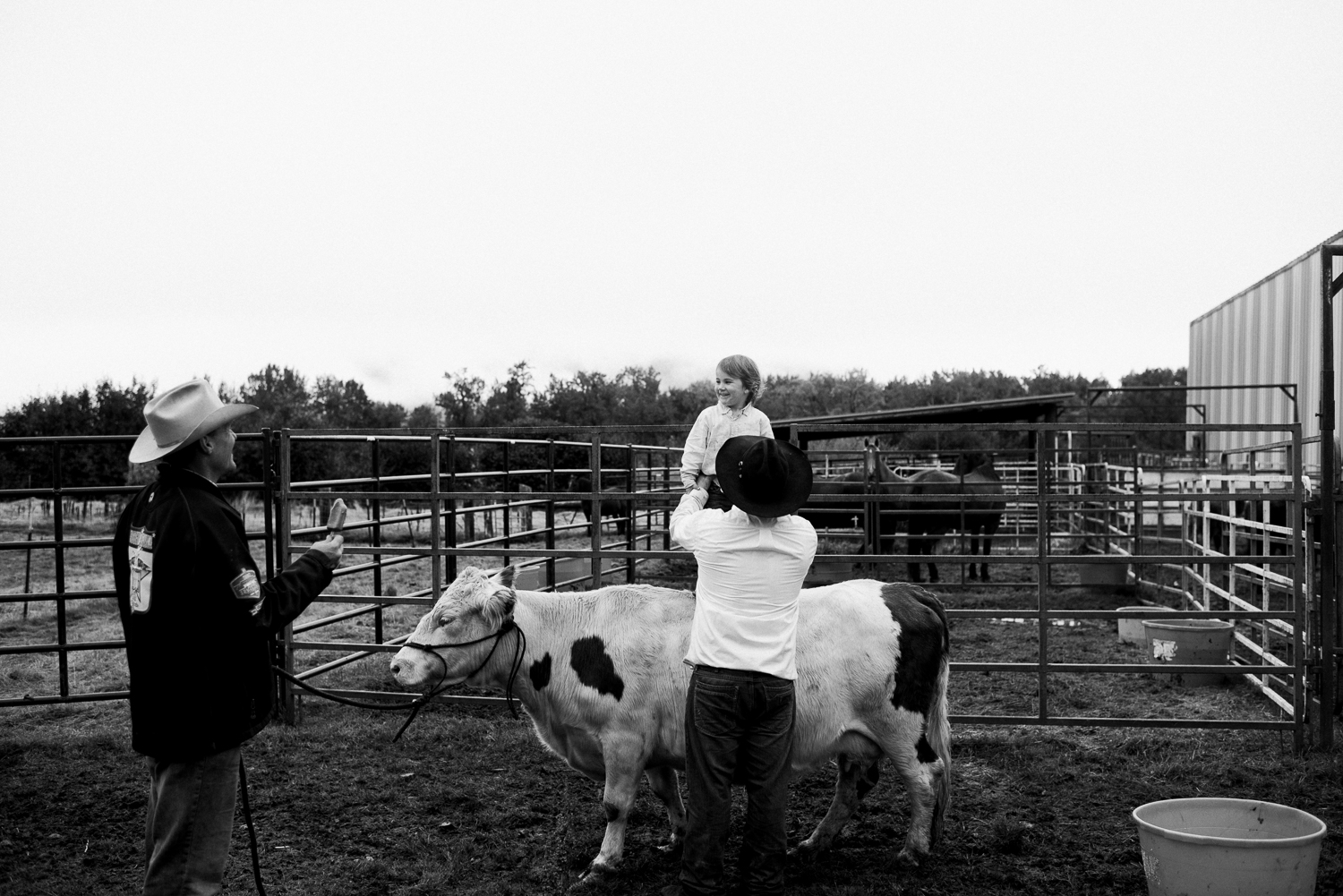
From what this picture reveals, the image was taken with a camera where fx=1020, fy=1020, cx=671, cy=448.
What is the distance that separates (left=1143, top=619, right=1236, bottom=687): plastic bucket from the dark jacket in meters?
6.80

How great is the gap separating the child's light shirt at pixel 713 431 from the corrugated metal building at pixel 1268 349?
34.0ft

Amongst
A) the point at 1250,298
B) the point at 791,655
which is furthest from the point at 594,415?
the point at 791,655

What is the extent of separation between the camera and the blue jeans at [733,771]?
344 centimetres

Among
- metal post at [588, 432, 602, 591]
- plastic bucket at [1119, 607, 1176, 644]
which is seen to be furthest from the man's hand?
plastic bucket at [1119, 607, 1176, 644]

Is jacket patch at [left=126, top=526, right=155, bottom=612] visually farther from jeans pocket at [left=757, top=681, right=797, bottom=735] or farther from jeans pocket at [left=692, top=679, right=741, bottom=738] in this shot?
jeans pocket at [left=757, top=681, right=797, bottom=735]

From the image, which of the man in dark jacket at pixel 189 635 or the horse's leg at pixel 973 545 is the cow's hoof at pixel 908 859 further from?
the horse's leg at pixel 973 545

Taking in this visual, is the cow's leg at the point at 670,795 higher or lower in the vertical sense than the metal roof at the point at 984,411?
lower

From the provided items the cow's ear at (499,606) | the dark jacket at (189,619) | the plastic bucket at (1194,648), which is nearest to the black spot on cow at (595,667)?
Answer: the cow's ear at (499,606)

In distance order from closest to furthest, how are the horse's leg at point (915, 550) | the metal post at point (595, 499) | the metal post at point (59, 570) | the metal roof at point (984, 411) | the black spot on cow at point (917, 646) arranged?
the black spot on cow at point (917, 646), the metal post at point (595, 499), the metal post at point (59, 570), the horse's leg at point (915, 550), the metal roof at point (984, 411)

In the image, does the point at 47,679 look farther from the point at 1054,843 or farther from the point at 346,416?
the point at 346,416

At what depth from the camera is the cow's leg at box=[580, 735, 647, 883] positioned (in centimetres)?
419

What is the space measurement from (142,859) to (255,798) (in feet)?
2.46

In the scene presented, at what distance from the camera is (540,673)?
4438 mm

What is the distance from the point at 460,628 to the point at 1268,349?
17.2 m
